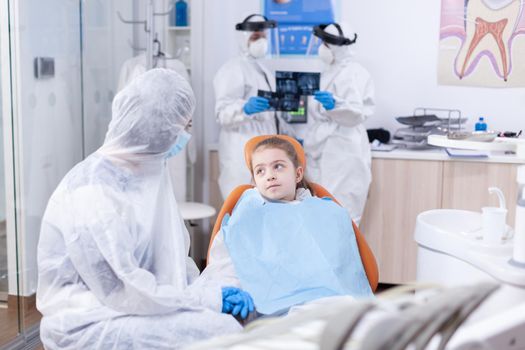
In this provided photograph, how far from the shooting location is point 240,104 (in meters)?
3.65

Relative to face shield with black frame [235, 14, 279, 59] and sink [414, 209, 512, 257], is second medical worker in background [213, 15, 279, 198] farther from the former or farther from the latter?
sink [414, 209, 512, 257]

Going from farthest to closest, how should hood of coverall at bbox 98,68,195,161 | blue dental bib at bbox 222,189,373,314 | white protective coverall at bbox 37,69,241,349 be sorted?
1. blue dental bib at bbox 222,189,373,314
2. hood of coverall at bbox 98,68,195,161
3. white protective coverall at bbox 37,69,241,349

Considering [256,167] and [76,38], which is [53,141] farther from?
[256,167]

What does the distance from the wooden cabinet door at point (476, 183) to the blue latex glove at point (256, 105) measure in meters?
1.00

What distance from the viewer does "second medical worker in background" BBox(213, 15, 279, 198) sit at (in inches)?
144

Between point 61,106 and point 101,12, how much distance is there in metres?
0.59

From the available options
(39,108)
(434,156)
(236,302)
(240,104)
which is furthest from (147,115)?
(434,156)

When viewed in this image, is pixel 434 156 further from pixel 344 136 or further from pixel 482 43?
pixel 482 43

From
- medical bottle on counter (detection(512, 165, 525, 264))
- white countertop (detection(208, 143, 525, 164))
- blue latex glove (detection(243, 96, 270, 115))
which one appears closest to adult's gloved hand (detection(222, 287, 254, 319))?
medical bottle on counter (detection(512, 165, 525, 264))

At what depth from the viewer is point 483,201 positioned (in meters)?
3.62

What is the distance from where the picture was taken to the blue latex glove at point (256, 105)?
3512 mm

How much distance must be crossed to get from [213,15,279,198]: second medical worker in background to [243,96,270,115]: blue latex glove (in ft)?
0.18

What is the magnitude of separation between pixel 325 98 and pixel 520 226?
199cm

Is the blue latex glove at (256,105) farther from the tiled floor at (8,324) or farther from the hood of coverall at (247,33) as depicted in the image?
the tiled floor at (8,324)
